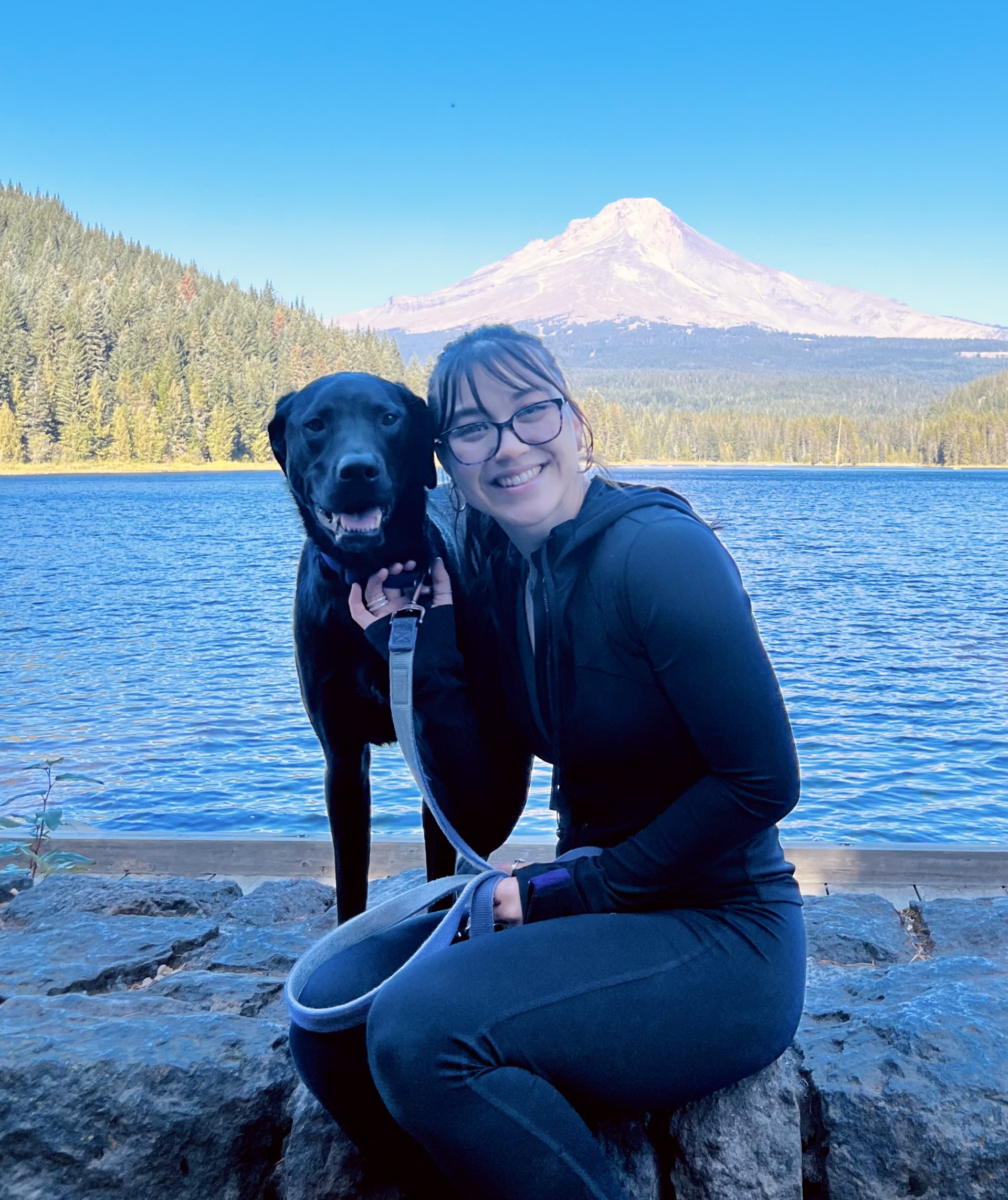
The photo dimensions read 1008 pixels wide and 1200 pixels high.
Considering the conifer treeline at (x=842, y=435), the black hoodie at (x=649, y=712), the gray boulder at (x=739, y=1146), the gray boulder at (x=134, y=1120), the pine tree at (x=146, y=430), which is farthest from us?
the conifer treeline at (x=842, y=435)

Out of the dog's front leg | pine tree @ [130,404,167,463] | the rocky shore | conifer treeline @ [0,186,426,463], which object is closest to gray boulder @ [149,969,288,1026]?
the rocky shore

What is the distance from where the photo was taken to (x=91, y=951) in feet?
9.20

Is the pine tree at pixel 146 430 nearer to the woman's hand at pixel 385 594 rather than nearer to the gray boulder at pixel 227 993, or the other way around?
the gray boulder at pixel 227 993

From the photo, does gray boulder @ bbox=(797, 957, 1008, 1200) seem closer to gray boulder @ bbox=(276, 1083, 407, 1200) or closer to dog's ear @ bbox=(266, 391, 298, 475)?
gray boulder @ bbox=(276, 1083, 407, 1200)

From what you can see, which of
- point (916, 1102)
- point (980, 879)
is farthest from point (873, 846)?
point (916, 1102)

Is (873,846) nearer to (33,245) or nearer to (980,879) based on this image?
(980,879)

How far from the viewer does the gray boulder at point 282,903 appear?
3.48 m

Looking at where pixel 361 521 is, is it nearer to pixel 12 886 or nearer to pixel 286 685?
pixel 12 886

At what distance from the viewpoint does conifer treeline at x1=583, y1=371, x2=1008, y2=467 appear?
113 metres

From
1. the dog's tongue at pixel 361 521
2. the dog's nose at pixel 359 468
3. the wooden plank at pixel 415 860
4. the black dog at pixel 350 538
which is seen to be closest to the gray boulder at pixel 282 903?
the wooden plank at pixel 415 860

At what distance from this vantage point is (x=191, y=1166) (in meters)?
2.09

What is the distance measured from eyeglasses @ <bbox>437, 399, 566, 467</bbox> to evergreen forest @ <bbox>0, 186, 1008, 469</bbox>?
4268 centimetres

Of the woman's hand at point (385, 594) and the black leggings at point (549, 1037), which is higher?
the woman's hand at point (385, 594)

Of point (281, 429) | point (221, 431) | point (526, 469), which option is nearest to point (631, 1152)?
point (526, 469)
